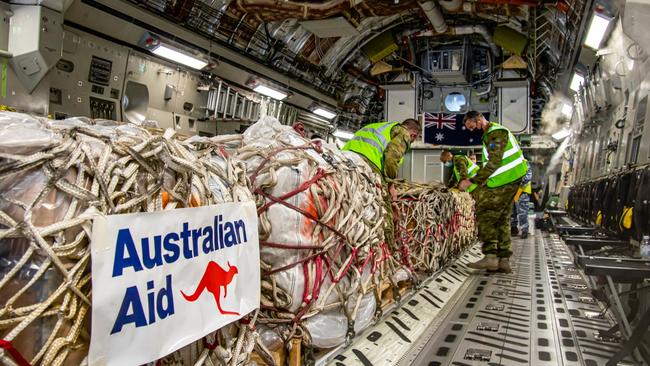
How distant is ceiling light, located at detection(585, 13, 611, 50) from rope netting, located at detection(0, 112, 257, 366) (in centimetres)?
510

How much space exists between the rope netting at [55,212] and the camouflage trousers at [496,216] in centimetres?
423

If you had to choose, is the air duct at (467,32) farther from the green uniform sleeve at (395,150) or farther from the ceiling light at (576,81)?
the green uniform sleeve at (395,150)

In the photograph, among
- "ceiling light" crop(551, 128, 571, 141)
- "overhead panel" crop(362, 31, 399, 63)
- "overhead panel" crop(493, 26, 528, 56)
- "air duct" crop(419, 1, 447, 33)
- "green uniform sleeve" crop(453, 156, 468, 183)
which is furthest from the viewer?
"ceiling light" crop(551, 128, 571, 141)

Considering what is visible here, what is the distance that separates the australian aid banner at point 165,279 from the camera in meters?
1.04

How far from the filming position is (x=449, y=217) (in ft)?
15.8

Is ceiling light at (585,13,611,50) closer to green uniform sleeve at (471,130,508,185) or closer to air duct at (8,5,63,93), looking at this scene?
green uniform sleeve at (471,130,508,185)

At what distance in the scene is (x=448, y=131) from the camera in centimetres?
1156

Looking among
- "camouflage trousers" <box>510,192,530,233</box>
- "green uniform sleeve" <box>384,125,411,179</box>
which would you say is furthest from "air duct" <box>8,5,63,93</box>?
"camouflage trousers" <box>510,192,530,233</box>

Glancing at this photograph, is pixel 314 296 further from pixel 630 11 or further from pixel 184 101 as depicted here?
pixel 184 101

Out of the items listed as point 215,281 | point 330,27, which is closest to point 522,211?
point 330,27

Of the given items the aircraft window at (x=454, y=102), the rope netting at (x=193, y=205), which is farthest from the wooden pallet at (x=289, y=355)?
the aircraft window at (x=454, y=102)

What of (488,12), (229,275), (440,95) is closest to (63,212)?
(229,275)

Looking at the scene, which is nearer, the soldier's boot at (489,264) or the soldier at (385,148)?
the soldier at (385,148)

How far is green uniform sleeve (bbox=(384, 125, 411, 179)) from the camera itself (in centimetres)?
388
